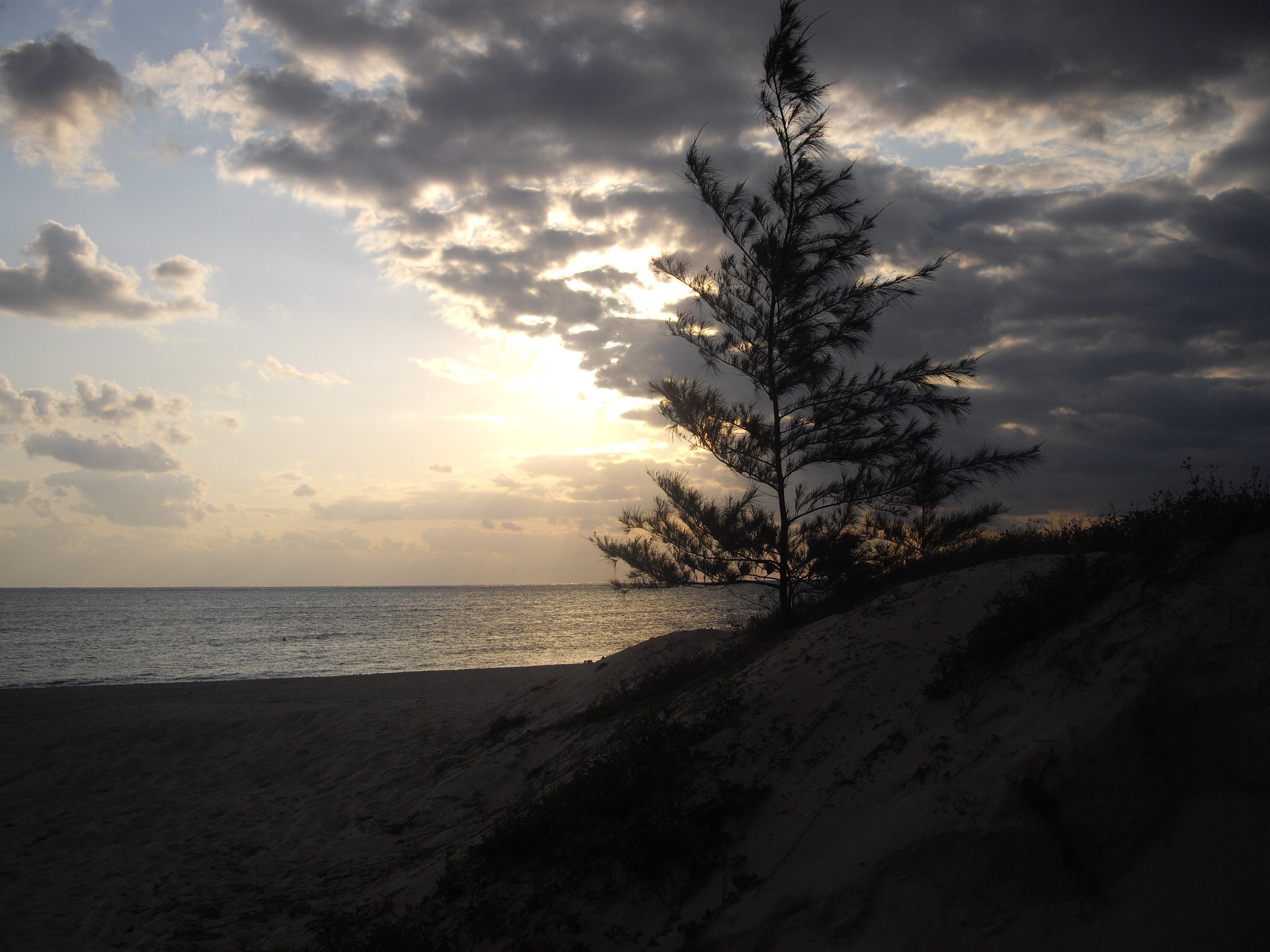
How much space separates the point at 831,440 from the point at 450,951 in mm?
8078

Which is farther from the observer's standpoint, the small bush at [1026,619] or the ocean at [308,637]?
the ocean at [308,637]

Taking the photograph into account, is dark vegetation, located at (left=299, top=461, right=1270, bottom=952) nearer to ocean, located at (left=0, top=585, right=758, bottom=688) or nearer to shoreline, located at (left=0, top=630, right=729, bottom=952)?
shoreline, located at (left=0, top=630, right=729, bottom=952)

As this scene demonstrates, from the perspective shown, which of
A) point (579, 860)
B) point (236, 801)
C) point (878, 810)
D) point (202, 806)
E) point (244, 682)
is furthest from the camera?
point (244, 682)

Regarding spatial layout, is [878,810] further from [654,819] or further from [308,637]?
[308,637]

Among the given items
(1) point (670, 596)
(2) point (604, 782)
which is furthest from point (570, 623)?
(2) point (604, 782)

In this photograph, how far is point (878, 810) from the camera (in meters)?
4.74

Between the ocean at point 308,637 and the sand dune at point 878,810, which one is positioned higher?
the sand dune at point 878,810

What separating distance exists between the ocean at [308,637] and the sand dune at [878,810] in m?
4.88

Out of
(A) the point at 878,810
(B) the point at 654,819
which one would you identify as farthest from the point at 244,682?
(A) the point at 878,810

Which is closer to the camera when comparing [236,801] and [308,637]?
[236,801]

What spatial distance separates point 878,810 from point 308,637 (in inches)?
1664

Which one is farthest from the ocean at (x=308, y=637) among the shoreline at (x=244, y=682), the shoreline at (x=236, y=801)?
the shoreline at (x=236, y=801)

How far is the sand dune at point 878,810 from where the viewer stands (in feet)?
12.2

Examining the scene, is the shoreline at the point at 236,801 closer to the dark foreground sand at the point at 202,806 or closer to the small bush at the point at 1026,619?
the dark foreground sand at the point at 202,806
